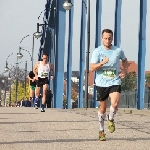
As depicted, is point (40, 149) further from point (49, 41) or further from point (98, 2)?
point (49, 41)

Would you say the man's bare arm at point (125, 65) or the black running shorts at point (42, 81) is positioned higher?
the man's bare arm at point (125, 65)

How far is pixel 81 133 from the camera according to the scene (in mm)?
8719

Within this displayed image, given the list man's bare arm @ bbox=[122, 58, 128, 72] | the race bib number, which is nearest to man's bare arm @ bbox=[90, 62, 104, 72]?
the race bib number

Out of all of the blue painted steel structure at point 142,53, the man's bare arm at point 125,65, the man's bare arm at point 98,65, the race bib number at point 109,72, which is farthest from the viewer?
the blue painted steel structure at point 142,53

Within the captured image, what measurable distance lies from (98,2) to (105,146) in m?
25.9

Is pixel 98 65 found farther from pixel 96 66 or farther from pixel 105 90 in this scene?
pixel 105 90

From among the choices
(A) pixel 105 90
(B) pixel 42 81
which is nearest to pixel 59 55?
(B) pixel 42 81

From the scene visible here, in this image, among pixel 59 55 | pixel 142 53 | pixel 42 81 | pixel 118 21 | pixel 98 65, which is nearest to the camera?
pixel 98 65

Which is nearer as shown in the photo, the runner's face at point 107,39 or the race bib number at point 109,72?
the runner's face at point 107,39

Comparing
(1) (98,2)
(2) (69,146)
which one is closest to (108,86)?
(2) (69,146)

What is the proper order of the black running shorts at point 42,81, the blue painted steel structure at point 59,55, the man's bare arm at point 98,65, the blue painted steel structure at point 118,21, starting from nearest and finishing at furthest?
the man's bare arm at point 98,65 → the black running shorts at point 42,81 → the blue painted steel structure at point 118,21 → the blue painted steel structure at point 59,55

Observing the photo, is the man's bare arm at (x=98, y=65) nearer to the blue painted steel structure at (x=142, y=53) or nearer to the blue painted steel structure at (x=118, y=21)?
the blue painted steel structure at (x=142, y=53)

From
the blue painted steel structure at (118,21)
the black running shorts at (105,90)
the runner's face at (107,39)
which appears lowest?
the black running shorts at (105,90)

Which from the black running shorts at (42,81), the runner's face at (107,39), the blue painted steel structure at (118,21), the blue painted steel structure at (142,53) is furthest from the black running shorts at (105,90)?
the blue painted steel structure at (118,21)
